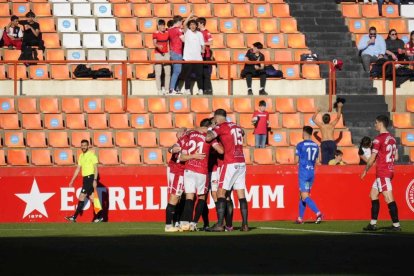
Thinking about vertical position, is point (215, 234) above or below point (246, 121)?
below

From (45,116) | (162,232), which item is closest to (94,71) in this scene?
(45,116)

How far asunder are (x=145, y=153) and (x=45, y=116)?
2.59 meters

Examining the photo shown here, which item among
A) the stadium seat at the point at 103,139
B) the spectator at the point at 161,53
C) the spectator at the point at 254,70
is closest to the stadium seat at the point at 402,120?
the spectator at the point at 254,70

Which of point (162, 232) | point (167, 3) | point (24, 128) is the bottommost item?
point (162, 232)

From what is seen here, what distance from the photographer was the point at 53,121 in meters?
29.1

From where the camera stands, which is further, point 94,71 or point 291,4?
point 291,4

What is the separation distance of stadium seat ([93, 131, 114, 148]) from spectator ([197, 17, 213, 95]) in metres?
3.07

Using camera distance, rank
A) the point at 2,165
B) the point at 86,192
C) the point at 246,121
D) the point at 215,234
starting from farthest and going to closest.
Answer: the point at 246,121 < the point at 2,165 < the point at 86,192 < the point at 215,234

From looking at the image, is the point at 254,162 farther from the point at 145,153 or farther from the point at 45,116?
the point at 45,116

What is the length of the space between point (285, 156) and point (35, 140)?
598cm

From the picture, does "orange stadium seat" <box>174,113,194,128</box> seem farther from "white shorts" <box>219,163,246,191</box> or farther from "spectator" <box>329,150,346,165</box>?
"white shorts" <box>219,163,246,191</box>

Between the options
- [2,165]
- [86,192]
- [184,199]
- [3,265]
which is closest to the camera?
[3,265]

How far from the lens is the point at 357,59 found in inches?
1305

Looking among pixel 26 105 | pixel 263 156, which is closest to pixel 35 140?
pixel 26 105
